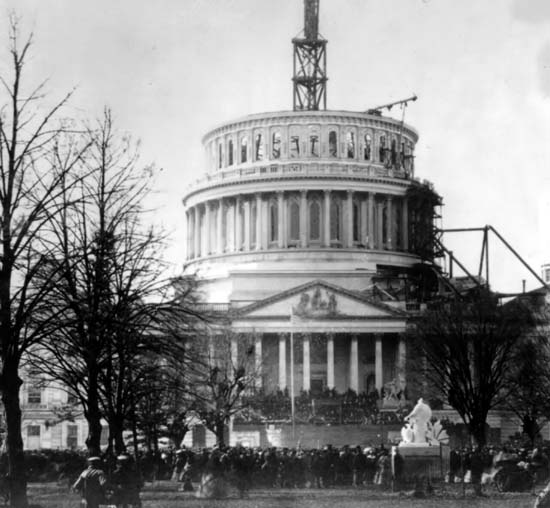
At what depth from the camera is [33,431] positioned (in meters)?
106

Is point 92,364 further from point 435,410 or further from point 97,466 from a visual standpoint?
point 435,410

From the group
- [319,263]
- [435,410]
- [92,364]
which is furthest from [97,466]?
[319,263]

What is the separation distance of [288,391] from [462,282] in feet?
107

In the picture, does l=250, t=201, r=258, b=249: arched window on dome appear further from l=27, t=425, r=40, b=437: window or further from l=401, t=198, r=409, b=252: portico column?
l=27, t=425, r=40, b=437: window

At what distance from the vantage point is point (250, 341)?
103 m

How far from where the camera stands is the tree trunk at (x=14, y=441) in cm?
2797

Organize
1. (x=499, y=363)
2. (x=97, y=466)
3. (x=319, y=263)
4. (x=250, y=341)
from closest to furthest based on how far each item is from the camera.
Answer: (x=97, y=466), (x=499, y=363), (x=250, y=341), (x=319, y=263)

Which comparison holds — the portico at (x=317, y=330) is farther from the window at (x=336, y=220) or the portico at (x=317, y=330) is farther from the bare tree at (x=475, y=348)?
the bare tree at (x=475, y=348)

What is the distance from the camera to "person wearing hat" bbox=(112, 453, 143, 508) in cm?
2675

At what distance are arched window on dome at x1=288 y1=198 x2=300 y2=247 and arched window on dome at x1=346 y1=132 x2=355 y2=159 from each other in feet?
25.5

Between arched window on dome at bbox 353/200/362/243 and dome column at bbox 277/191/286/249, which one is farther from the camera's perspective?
arched window on dome at bbox 353/200/362/243

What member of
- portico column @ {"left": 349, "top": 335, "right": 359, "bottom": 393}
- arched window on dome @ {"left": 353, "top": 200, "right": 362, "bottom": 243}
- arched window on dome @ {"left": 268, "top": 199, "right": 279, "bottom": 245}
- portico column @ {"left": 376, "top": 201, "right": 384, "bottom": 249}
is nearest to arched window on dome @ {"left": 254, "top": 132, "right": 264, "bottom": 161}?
arched window on dome @ {"left": 268, "top": 199, "right": 279, "bottom": 245}

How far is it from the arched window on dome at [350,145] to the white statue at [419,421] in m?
88.3

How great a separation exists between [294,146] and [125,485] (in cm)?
10348
